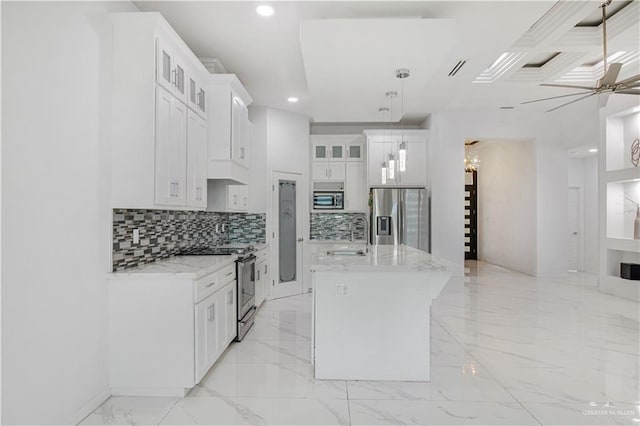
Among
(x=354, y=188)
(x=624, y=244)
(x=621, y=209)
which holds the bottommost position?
(x=624, y=244)

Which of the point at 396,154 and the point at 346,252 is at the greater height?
the point at 396,154

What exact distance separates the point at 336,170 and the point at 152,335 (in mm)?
4869

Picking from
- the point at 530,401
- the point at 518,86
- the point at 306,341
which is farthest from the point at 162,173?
the point at 518,86

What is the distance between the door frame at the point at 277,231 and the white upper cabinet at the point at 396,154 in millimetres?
1341

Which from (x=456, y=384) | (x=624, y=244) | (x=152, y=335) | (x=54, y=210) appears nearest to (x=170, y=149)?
(x=54, y=210)

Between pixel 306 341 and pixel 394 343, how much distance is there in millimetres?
1199

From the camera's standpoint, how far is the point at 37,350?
1.99 m

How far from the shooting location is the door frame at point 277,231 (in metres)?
5.93

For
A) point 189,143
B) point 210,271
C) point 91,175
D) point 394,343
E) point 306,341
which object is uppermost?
point 189,143

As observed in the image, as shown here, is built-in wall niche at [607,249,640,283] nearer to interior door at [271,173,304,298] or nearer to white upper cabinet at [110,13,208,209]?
interior door at [271,173,304,298]

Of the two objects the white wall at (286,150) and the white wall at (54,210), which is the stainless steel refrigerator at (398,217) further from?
the white wall at (54,210)

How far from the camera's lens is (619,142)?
233 inches

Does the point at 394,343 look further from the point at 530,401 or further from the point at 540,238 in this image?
the point at 540,238

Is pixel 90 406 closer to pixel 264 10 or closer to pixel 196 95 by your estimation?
pixel 196 95
